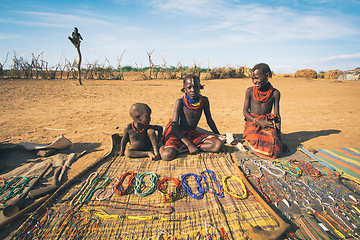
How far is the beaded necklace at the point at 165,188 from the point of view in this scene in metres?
2.10

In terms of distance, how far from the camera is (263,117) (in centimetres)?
340

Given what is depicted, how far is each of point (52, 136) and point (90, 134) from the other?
0.78 metres

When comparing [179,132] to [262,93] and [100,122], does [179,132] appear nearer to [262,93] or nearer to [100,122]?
[262,93]

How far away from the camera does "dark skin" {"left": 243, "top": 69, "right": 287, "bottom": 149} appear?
128 inches

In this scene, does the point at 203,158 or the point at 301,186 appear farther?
the point at 203,158

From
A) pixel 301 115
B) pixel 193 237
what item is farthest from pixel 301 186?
pixel 301 115

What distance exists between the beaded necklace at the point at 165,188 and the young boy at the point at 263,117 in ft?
5.26

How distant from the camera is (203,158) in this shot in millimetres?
2949

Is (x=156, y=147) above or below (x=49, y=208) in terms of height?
above

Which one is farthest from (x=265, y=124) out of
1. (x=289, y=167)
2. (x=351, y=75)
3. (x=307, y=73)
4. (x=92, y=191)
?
(x=307, y=73)

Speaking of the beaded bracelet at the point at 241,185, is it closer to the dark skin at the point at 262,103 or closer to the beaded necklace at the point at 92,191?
the dark skin at the point at 262,103

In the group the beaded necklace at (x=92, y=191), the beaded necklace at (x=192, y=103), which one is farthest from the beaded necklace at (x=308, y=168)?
the beaded necklace at (x=92, y=191)

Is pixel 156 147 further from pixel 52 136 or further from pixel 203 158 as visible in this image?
pixel 52 136

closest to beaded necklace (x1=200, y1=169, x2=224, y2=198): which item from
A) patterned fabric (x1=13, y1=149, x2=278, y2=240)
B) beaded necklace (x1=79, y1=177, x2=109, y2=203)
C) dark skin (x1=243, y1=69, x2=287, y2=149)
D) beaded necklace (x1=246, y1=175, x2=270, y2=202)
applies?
patterned fabric (x1=13, y1=149, x2=278, y2=240)
